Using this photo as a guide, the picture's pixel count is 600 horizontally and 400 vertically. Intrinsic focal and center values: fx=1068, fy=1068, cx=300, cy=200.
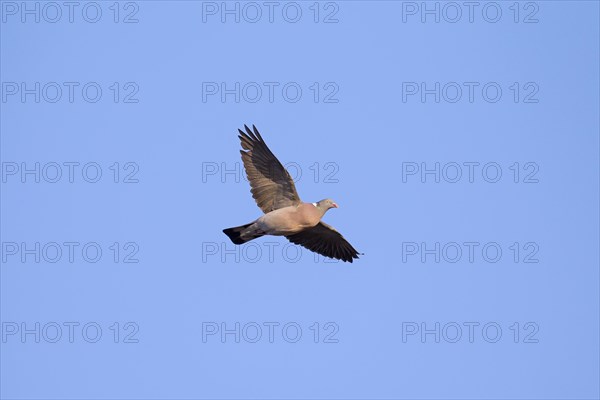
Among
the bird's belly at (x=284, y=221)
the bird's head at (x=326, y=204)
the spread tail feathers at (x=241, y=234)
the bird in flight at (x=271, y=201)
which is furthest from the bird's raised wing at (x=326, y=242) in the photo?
the spread tail feathers at (x=241, y=234)

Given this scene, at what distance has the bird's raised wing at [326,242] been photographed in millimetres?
22047

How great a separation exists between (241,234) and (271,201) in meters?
0.91

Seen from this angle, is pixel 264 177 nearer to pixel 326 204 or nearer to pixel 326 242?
pixel 326 204

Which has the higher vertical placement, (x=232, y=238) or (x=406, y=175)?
(x=406, y=175)

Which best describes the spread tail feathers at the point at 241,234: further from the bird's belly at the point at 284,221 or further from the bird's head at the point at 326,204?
the bird's head at the point at 326,204

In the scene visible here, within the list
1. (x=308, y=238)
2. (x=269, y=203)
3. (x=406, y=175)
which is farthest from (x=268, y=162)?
(x=406, y=175)

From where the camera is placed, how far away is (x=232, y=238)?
67.6 feet

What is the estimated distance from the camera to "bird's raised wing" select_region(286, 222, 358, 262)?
22047 millimetres

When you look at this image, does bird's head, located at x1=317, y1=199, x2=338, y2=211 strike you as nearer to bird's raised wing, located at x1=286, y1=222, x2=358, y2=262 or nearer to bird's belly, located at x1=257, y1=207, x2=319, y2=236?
bird's belly, located at x1=257, y1=207, x2=319, y2=236

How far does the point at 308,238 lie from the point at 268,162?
2.46 metres

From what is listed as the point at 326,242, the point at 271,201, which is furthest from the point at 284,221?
the point at 326,242

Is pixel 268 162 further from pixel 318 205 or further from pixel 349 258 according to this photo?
pixel 349 258

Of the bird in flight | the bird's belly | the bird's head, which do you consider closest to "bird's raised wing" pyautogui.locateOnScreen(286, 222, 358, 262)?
the bird in flight

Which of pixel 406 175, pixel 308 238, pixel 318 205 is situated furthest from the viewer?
pixel 406 175
